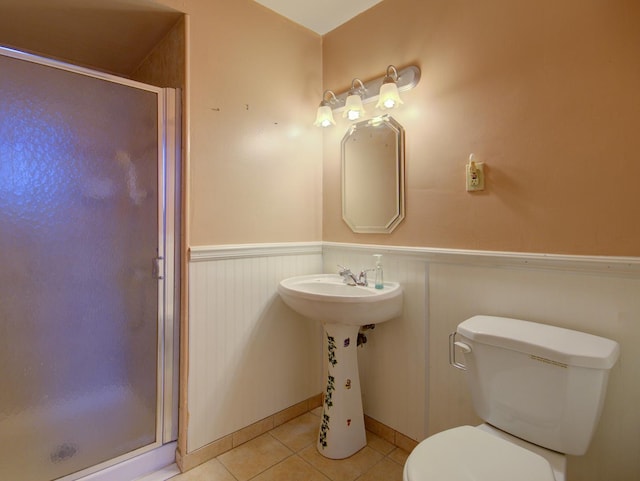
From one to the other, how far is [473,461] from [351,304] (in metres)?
0.68

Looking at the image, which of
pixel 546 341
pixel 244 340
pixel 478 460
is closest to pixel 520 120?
pixel 546 341

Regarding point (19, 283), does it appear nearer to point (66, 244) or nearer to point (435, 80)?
point (66, 244)

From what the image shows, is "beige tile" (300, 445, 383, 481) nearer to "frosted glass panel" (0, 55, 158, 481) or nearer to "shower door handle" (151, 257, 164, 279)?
"frosted glass panel" (0, 55, 158, 481)

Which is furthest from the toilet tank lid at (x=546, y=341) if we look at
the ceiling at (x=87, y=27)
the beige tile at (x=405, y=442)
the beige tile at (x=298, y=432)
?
the ceiling at (x=87, y=27)

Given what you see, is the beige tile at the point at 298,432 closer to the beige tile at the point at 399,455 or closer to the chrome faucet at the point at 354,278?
the beige tile at the point at 399,455

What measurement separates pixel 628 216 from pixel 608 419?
70cm

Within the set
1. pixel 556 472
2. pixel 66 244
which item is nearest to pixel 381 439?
pixel 556 472

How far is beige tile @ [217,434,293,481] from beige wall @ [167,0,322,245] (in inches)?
42.7

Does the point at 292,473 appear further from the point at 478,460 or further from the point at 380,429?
the point at 478,460

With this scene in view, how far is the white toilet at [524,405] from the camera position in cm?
92

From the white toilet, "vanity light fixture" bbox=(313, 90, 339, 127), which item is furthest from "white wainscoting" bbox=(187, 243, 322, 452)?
the white toilet

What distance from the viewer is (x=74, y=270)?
1.34 metres

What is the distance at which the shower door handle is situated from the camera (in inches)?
60.5

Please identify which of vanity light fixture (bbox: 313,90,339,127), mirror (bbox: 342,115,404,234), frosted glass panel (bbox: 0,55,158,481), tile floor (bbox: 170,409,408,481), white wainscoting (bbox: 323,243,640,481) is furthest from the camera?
vanity light fixture (bbox: 313,90,339,127)
